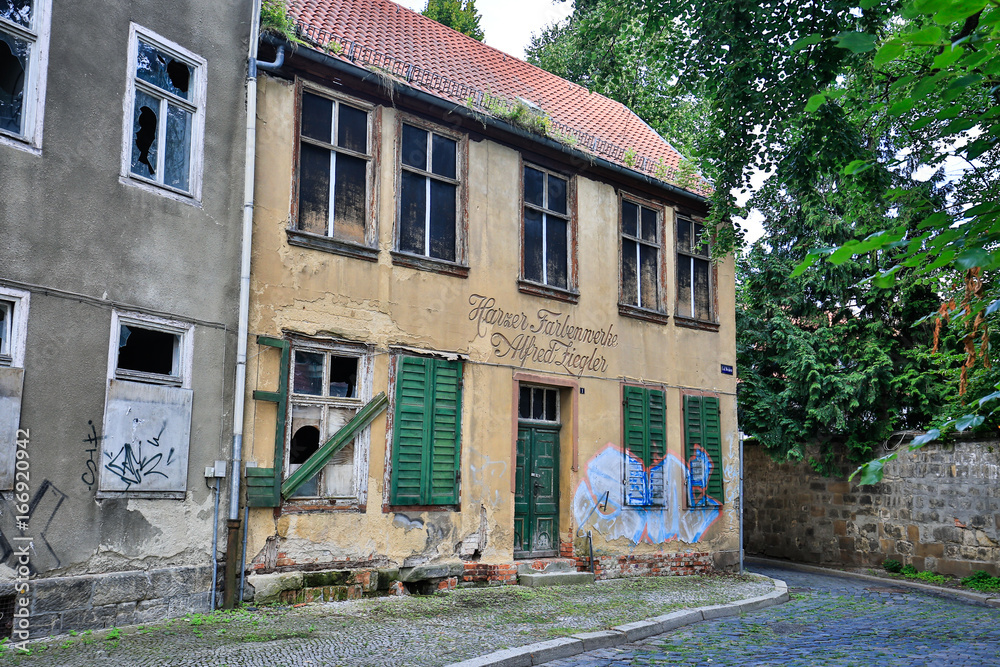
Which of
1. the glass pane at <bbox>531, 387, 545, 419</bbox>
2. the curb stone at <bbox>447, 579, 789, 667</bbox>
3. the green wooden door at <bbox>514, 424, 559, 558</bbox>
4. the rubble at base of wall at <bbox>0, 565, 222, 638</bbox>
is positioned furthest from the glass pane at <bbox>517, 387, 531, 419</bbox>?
the rubble at base of wall at <bbox>0, 565, 222, 638</bbox>

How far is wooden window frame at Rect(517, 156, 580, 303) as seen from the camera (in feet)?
40.1

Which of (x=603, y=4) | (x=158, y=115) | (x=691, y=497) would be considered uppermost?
(x=603, y=4)

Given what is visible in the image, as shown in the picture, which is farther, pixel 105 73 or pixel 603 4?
pixel 603 4

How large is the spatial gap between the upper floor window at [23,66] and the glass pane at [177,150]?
4.47 feet

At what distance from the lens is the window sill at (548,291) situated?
1218cm

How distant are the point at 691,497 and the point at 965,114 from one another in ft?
36.1

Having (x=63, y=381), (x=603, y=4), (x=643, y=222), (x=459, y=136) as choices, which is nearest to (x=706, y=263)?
(x=643, y=222)

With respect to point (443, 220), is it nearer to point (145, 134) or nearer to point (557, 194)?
point (557, 194)

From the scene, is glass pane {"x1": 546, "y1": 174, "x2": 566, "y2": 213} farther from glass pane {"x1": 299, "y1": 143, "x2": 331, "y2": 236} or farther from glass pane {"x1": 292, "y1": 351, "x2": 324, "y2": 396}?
glass pane {"x1": 292, "y1": 351, "x2": 324, "y2": 396}

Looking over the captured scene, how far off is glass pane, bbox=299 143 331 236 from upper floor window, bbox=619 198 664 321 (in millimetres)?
5294

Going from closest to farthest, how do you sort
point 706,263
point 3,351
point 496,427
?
point 3,351, point 496,427, point 706,263

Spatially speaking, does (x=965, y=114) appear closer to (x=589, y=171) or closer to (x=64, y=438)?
(x=64, y=438)

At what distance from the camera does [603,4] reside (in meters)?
13.5

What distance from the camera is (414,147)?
11.1 m
